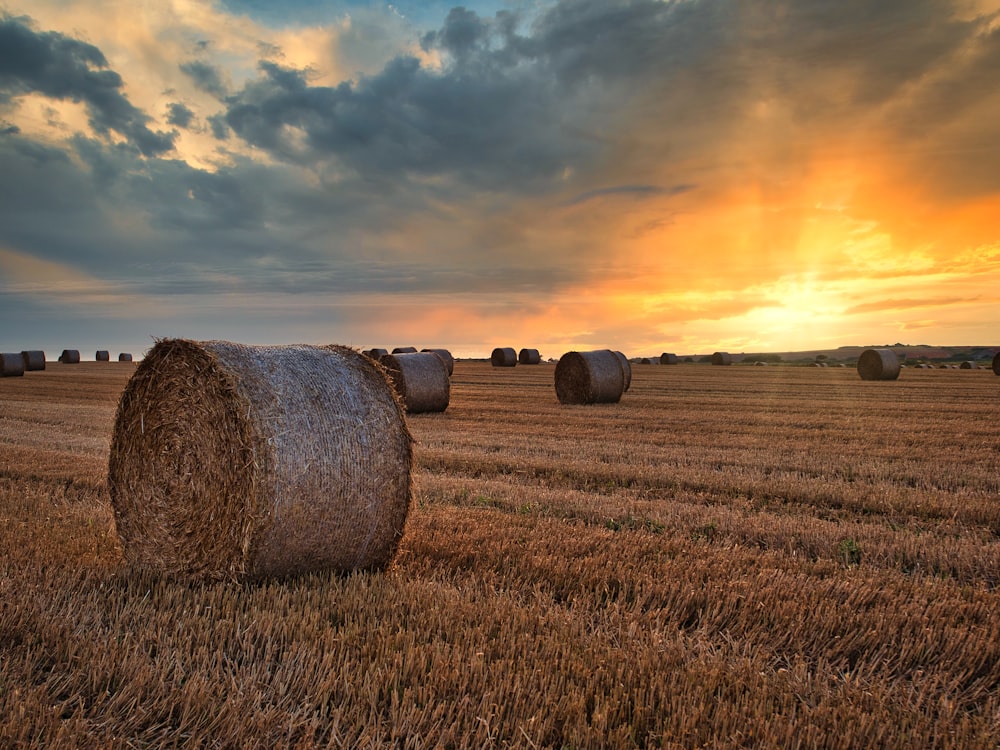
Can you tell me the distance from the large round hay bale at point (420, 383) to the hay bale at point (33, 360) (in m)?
34.5

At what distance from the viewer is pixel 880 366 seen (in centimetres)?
3241

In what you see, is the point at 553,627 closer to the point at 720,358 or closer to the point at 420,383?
the point at 420,383

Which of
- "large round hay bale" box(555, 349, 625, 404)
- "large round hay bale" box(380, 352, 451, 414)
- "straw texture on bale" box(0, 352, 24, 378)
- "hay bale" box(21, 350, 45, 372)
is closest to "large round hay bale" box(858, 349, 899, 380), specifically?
"large round hay bale" box(555, 349, 625, 404)

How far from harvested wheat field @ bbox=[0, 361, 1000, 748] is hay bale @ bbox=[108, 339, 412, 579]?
0.26m

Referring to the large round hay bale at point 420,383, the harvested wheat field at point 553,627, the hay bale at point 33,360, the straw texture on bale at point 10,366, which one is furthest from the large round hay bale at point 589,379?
the hay bale at point 33,360

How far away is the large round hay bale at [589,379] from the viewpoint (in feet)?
68.1

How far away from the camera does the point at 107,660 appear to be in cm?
377

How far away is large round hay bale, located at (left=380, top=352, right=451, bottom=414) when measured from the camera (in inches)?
715

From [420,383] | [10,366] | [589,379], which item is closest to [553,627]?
[420,383]

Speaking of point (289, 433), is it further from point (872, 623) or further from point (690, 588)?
point (872, 623)

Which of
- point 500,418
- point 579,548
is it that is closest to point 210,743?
point 579,548

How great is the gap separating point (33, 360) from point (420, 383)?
35791 mm

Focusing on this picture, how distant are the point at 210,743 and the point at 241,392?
9.04 feet

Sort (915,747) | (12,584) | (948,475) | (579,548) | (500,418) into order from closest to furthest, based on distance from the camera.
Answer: (915,747) < (12,584) < (579,548) < (948,475) < (500,418)
